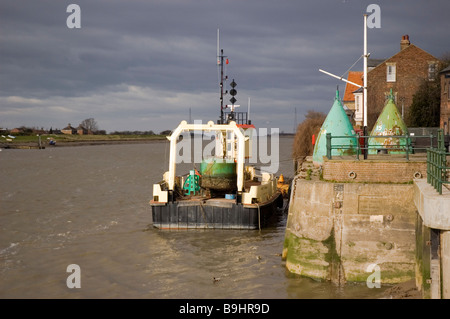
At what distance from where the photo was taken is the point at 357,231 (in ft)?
40.4

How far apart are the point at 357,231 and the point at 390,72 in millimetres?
38951

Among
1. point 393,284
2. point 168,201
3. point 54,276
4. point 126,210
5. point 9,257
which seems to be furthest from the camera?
point 126,210

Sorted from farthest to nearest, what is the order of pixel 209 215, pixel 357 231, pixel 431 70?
pixel 431 70, pixel 209 215, pixel 357 231

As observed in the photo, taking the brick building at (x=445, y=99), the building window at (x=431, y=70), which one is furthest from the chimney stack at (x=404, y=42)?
the brick building at (x=445, y=99)

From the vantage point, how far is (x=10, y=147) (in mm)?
115312

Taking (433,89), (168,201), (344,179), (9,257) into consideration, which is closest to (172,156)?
(168,201)

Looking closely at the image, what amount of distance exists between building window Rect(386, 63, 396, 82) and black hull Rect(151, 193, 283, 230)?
3246 centimetres

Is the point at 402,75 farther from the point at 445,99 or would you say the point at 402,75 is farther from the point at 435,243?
the point at 435,243

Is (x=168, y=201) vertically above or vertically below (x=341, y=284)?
above

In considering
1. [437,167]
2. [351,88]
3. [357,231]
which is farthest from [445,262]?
[351,88]

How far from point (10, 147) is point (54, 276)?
109 m

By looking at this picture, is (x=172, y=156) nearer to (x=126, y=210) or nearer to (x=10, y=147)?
(x=126, y=210)

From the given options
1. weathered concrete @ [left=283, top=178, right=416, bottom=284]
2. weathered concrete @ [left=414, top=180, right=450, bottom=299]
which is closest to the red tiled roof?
weathered concrete @ [left=283, top=178, right=416, bottom=284]
